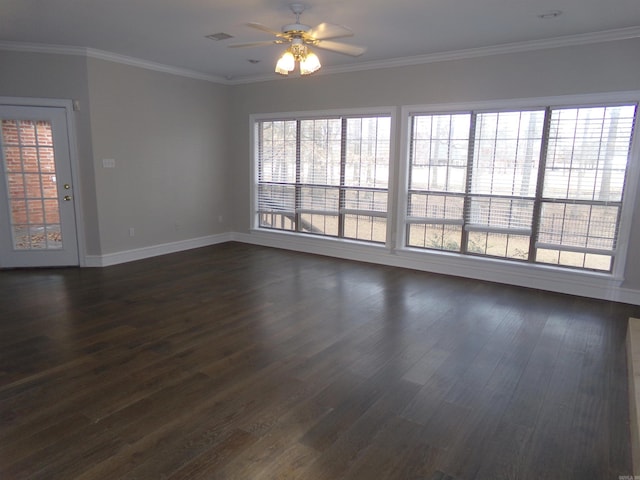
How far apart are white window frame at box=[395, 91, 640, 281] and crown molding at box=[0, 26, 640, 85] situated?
0.53 m

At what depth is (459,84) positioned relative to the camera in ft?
16.8

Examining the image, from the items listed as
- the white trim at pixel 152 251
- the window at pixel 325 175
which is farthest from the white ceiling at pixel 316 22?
the white trim at pixel 152 251

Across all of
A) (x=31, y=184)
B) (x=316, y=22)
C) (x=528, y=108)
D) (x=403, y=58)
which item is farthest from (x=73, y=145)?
(x=528, y=108)

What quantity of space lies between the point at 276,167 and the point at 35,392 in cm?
497

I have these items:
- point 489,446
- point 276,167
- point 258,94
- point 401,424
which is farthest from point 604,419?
point 258,94

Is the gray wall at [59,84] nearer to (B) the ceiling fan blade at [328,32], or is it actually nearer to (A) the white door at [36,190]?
(A) the white door at [36,190]

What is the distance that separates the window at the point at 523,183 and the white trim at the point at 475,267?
0.17m

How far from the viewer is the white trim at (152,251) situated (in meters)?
5.64

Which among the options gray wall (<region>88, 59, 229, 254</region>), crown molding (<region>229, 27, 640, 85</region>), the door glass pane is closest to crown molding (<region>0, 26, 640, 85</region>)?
crown molding (<region>229, 27, 640, 85</region>)

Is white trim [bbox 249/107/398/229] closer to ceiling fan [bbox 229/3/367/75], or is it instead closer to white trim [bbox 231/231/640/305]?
white trim [bbox 231/231/640/305]

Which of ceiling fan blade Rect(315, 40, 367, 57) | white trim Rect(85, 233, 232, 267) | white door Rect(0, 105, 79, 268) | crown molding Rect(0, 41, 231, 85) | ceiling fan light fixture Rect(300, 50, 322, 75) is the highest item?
crown molding Rect(0, 41, 231, 85)

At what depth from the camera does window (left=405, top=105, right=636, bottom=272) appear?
14.8ft

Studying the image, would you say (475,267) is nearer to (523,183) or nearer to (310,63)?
(523,183)

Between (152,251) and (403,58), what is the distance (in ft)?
14.5
